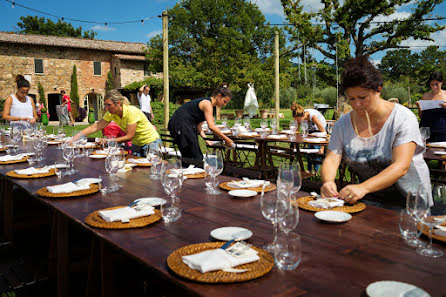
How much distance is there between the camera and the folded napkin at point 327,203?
7.03 ft

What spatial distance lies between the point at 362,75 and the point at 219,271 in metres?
1.68

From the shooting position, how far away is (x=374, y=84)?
2473mm

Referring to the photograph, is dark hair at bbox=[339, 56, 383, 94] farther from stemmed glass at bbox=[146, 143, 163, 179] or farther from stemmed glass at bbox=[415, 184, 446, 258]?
stemmed glass at bbox=[146, 143, 163, 179]

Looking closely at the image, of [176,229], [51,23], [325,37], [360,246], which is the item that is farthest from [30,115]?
[51,23]

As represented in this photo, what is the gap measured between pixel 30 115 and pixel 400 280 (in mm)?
7183

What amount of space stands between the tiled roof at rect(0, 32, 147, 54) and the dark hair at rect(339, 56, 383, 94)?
29.0m

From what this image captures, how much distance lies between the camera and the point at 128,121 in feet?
16.5

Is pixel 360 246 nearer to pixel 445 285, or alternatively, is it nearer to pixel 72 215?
pixel 445 285

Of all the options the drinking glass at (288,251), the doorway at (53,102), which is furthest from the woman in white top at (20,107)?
the doorway at (53,102)

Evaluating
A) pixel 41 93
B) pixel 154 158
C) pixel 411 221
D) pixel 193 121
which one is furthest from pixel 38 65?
pixel 411 221

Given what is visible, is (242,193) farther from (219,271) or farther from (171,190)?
(219,271)

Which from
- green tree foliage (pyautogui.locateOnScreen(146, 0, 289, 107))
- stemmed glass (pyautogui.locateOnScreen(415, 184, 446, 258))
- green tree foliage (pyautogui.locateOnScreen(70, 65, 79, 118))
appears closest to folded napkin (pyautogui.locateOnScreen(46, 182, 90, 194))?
stemmed glass (pyautogui.locateOnScreen(415, 184, 446, 258))

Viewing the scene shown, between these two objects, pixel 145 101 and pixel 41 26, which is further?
pixel 41 26

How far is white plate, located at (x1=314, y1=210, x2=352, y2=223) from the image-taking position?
190cm
